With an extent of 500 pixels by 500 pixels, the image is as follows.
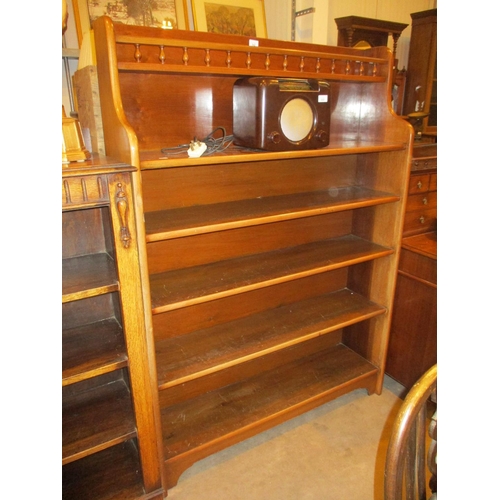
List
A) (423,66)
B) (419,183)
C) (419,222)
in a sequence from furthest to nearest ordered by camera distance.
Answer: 1. (423,66)
2. (419,222)
3. (419,183)

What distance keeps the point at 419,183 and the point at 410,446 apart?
147cm

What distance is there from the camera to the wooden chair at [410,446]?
0.69 meters

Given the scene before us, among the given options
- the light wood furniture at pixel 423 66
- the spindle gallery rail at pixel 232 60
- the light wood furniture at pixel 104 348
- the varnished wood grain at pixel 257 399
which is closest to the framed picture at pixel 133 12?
the spindle gallery rail at pixel 232 60

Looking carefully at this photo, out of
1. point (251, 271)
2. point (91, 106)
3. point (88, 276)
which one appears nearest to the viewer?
point (88, 276)

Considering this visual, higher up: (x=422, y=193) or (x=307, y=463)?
(x=422, y=193)

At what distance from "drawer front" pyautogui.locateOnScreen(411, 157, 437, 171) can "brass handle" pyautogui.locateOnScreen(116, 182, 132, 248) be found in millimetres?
1352

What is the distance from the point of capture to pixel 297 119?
1433 mm

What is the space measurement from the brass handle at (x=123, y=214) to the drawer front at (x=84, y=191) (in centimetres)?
3

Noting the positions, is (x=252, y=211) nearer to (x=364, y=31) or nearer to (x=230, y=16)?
(x=230, y=16)

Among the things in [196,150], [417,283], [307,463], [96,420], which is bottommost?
[307,463]

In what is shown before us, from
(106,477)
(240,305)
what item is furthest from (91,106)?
(106,477)

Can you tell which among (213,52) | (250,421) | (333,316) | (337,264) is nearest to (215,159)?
(213,52)
